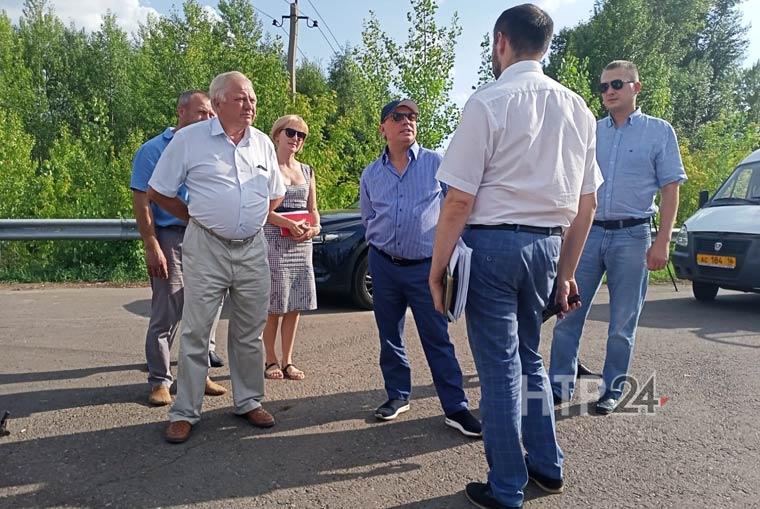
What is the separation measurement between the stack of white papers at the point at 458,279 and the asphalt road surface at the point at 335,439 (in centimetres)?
95

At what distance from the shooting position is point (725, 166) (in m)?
16.9

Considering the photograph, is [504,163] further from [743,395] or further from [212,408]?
[743,395]

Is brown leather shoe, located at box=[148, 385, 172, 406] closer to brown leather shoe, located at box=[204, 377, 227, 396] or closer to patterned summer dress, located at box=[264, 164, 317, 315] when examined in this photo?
brown leather shoe, located at box=[204, 377, 227, 396]

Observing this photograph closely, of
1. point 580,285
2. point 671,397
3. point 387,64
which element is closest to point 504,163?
point 580,285

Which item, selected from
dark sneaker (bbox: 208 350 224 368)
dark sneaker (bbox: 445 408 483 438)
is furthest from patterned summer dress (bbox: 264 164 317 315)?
dark sneaker (bbox: 445 408 483 438)

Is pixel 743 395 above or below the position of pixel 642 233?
below

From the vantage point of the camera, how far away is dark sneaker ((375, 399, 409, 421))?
365 centimetres

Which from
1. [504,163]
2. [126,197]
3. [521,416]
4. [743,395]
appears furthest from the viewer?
[126,197]

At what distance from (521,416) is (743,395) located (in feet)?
8.01

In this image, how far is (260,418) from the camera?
3.55 m

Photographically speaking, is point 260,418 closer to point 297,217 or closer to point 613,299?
point 297,217

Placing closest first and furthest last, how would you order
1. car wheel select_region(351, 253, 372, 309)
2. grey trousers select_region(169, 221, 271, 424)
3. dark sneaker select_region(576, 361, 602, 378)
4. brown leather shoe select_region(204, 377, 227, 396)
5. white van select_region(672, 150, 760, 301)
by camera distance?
grey trousers select_region(169, 221, 271, 424) → brown leather shoe select_region(204, 377, 227, 396) → dark sneaker select_region(576, 361, 602, 378) → car wheel select_region(351, 253, 372, 309) → white van select_region(672, 150, 760, 301)

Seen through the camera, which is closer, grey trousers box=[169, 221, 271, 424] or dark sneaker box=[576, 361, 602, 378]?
grey trousers box=[169, 221, 271, 424]

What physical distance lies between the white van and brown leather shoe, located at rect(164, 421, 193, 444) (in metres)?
6.83
